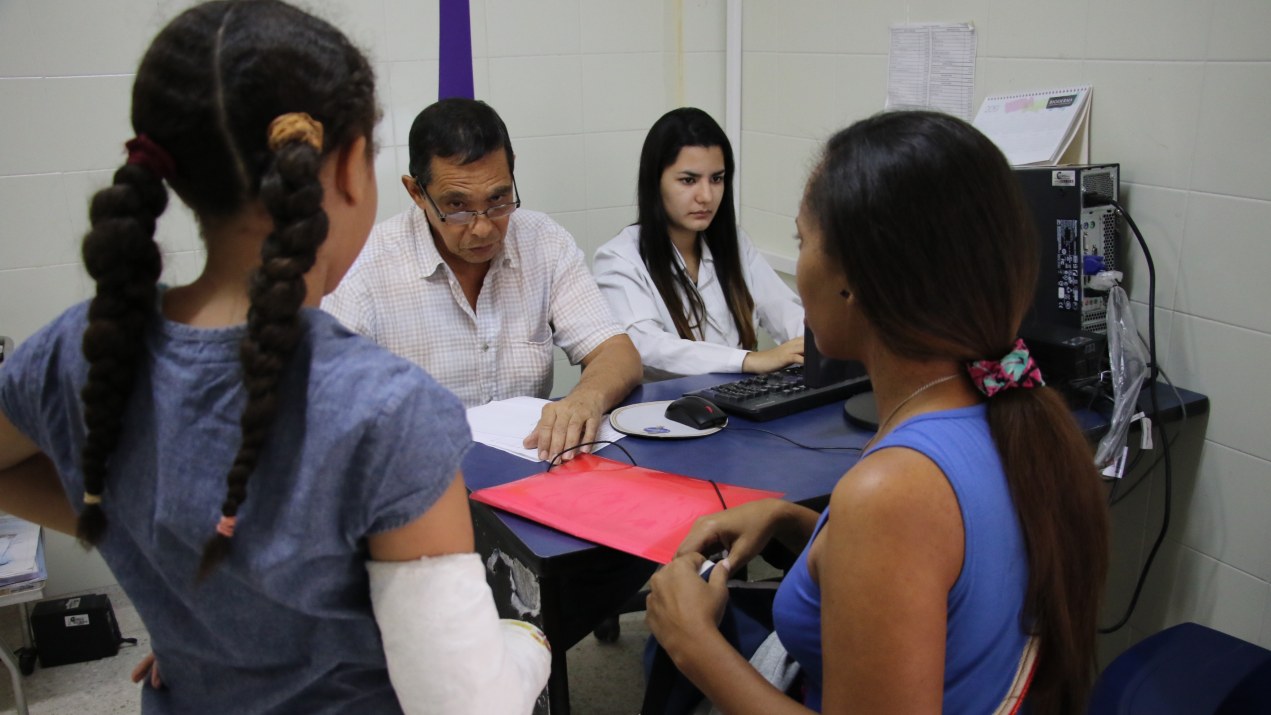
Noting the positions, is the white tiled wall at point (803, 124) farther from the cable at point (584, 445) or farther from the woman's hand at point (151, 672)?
the cable at point (584, 445)

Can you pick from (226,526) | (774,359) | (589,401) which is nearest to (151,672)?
(226,526)

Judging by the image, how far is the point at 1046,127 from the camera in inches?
82.4

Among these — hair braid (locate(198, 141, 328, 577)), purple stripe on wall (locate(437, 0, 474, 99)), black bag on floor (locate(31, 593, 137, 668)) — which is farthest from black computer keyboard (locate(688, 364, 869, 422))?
black bag on floor (locate(31, 593, 137, 668))

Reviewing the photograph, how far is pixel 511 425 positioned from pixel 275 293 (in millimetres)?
1073

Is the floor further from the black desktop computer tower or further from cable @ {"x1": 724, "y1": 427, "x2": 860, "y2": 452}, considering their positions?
the black desktop computer tower

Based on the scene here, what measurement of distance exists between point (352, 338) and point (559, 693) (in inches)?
36.4

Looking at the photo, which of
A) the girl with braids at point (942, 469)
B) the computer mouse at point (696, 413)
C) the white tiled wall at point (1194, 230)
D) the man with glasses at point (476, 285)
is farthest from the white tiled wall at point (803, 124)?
the computer mouse at point (696, 413)

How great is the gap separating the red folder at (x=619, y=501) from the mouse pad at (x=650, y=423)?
0.14 meters

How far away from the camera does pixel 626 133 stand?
319cm

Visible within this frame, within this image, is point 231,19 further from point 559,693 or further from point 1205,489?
point 1205,489

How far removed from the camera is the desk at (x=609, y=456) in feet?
4.29

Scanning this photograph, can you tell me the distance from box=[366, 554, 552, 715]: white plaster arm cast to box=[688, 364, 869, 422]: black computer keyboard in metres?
1.05

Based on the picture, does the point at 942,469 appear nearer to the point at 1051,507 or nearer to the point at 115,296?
the point at 1051,507

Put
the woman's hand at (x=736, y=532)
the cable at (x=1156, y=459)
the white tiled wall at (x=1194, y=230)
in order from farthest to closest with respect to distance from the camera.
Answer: the cable at (x=1156, y=459), the white tiled wall at (x=1194, y=230), the woman's hand at (x=736, y=532)
